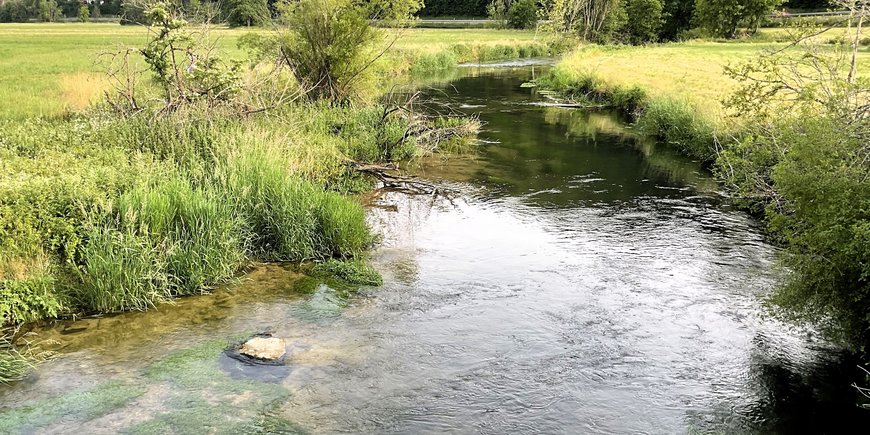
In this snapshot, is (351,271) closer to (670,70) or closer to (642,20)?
(670,70)

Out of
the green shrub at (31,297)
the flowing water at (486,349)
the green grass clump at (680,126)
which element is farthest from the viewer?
the green grass clump at (680,126)

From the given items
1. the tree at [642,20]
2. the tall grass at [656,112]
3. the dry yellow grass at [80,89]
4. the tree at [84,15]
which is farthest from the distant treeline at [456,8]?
the dry yellow grass at [80,89]

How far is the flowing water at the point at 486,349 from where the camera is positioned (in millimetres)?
7598

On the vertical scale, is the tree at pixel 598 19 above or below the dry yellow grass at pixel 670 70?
above

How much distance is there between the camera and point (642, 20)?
214 ft

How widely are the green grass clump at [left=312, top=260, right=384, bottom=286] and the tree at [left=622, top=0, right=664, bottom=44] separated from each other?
194ft

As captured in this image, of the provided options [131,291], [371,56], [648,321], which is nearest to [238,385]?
[131,291]

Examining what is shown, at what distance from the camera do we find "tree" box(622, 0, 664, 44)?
2549 inches

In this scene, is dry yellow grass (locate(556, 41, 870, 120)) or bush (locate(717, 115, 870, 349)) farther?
dry yellow grass (locate(556, 41, 870, 120))

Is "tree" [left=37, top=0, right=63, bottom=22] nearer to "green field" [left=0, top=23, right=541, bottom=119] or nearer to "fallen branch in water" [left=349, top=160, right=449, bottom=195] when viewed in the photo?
"green field" [left=0, top=23, right=541, bottom=119]

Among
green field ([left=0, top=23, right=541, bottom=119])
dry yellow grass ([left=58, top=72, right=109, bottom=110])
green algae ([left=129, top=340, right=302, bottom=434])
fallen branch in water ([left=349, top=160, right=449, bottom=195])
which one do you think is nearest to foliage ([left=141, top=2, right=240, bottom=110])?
green field ([left=0, top=23, right=541, bottom=119])

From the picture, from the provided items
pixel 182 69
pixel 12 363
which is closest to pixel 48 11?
pixel 182 69

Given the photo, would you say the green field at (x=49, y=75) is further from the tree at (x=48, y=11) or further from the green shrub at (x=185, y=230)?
the tree at (x=48, y=11)

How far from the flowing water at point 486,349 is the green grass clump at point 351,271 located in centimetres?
31
